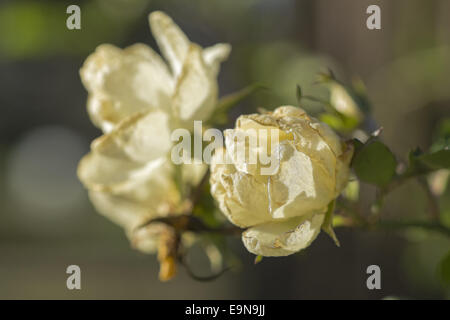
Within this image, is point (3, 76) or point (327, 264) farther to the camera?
point (3, 76)

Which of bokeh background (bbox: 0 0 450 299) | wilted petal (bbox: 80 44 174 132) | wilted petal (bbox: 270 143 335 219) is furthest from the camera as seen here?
bokeh background (bbox: 0 0 450 299)

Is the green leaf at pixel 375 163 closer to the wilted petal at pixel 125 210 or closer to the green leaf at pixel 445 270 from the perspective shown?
the green leaf at pixel 445 270

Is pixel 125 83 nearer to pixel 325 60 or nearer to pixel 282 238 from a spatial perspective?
pixel 282 238

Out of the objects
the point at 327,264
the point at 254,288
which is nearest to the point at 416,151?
the point at 327,264

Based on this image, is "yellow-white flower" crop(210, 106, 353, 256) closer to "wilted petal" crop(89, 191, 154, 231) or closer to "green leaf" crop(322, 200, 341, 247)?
"green leaf" crop(322, 200, 341, 247)

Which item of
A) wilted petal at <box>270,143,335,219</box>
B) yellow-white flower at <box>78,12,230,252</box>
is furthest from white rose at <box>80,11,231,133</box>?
wilted petal at <box>270,143,335,219</box>

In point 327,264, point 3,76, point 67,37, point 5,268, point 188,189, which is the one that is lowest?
point 5,268
